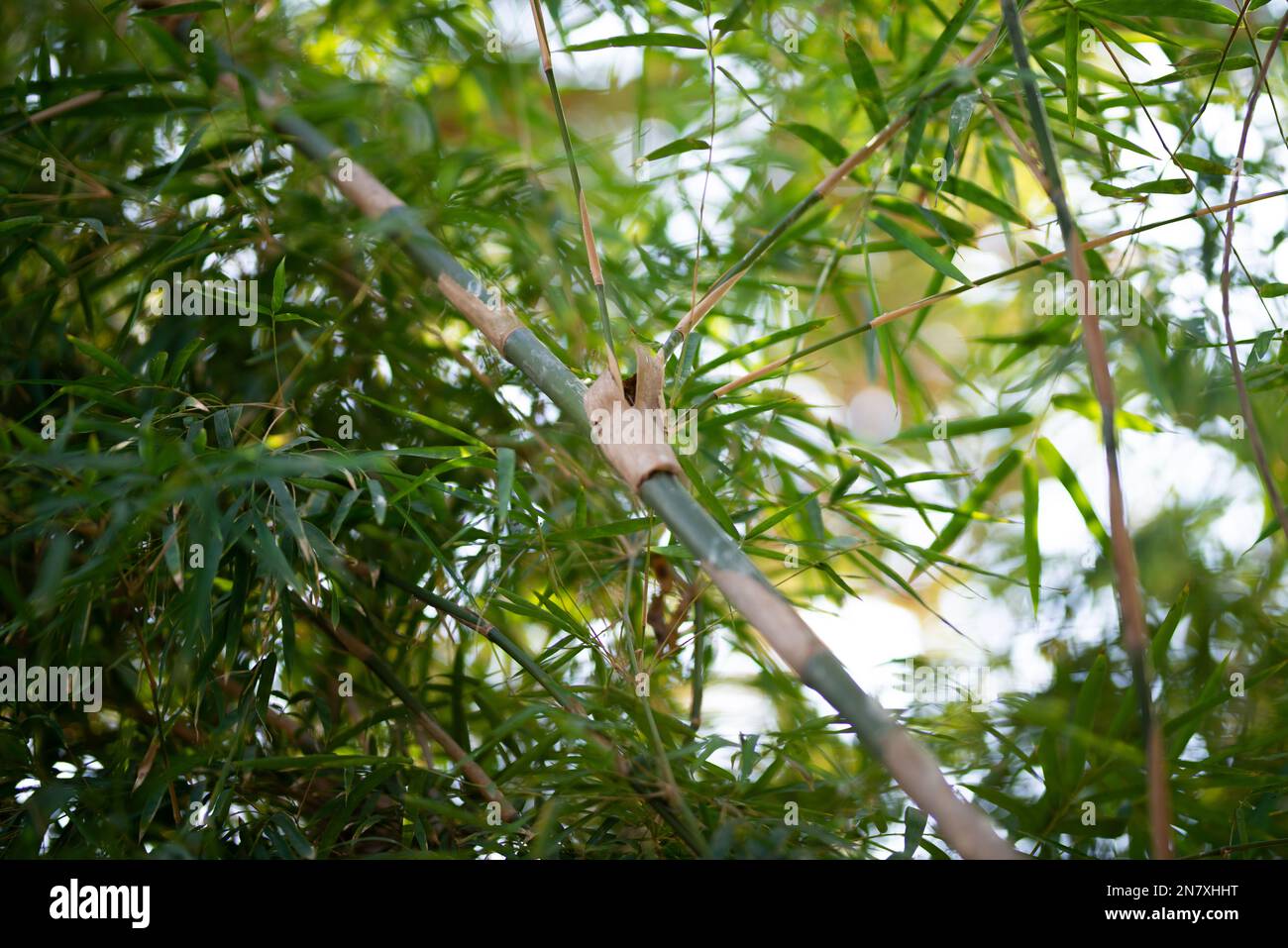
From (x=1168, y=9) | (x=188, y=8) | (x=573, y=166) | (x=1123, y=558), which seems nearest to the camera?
(x=1123, y=558)

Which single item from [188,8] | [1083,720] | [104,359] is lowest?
[1083,720]

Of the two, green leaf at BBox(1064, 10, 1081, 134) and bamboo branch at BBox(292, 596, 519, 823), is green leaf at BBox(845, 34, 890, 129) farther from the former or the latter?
bamboo branch at BBox(292, 596, 519, 823)

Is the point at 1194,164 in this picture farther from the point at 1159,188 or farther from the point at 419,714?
the point at 419,714

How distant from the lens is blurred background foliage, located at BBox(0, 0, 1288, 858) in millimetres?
634

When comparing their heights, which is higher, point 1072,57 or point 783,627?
point 1072,57

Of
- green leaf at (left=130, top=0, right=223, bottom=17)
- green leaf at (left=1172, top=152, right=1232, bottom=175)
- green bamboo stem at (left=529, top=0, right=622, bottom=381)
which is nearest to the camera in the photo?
green bamboo stem at (left=529, top=0, right=622, bottom=381)

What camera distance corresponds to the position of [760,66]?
1.14 m

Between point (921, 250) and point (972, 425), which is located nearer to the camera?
point (921, 250)

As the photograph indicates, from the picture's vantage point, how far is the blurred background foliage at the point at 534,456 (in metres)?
0.63

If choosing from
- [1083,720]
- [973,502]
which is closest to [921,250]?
[973,502]

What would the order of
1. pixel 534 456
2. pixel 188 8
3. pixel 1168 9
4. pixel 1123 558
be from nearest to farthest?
pixel 1123 558
pixel 1168 9
pixel 188 8
pixel 534 456

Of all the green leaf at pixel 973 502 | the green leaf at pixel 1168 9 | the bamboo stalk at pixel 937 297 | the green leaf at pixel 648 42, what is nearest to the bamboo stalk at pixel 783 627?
the bamboo stalk at pixel 937 297

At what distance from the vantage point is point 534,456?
91cm

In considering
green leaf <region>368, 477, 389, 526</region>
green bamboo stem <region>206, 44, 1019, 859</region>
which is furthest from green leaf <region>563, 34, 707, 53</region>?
green leaf <region>368, 477, 389, 526</region>
